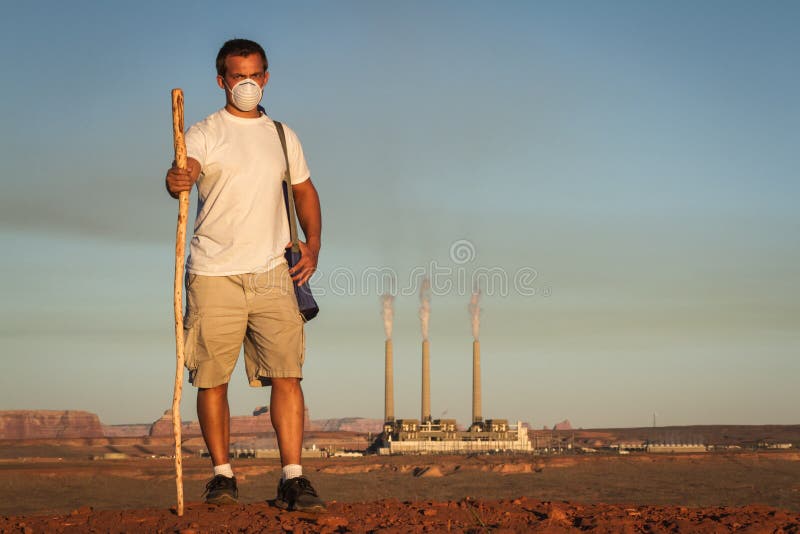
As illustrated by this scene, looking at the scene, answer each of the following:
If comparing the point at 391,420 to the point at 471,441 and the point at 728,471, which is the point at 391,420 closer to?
the point at 471,441

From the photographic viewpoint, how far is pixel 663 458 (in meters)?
43.3

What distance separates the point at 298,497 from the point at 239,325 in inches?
43.4

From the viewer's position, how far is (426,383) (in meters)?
63.1

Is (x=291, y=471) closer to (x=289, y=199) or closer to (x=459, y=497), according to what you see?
(x=289, y=199)

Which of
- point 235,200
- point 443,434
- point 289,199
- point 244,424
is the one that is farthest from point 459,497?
point 244,424

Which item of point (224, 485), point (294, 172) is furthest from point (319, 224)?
point (224, 485)

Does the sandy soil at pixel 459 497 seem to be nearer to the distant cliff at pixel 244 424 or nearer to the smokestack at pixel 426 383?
the smokestack at pixel 426 383

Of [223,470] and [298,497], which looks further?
[223,470]

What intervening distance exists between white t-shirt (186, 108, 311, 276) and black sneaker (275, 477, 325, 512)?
1331mm

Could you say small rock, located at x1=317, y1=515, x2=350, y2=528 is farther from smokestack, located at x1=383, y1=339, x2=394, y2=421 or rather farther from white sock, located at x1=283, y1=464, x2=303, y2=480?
smokestack, located at x1=383, y1=339, x2=394, y2=421

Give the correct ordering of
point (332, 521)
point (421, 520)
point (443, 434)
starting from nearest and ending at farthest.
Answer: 1. point (332, 521)
2. point (421, 520)
3. point (443, 434)

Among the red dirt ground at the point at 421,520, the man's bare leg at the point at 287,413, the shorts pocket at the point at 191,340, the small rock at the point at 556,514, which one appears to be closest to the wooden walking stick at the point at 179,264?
the shorts pocket at the point at 191,340

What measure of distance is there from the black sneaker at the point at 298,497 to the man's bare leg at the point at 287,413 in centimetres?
13

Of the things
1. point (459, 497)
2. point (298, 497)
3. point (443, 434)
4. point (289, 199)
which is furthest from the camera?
point (443, 434)
